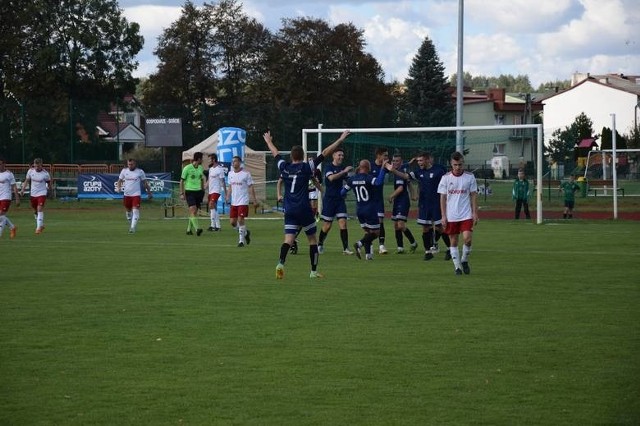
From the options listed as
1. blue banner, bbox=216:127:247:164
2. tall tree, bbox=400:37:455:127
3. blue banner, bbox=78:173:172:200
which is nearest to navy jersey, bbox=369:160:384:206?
blue banner, bbox=216:127:247:164

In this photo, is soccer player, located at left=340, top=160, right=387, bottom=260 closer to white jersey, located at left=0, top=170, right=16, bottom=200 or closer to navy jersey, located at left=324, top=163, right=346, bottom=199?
navy jersey, located at left=324, top=163, right=346, bottom=199

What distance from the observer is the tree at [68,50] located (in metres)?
64.8

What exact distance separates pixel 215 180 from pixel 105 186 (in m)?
18.0

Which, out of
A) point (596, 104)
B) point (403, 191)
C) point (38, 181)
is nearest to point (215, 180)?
point (38, 181)

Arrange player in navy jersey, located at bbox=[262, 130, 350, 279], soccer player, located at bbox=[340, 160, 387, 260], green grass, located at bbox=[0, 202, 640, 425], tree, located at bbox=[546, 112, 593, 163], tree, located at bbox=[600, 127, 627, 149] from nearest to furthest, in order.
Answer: green grass, located at bbox=[0, 202, 640, 425] < player in navy jersey, located at bbox=[262, 130, 350, 279] < soccer player, located at bbox=[340, 160, 387, 260] < tree, located at bbox=[546, 112, 593, 163] < tree, located at bbox=[600, 127, 627, 149]

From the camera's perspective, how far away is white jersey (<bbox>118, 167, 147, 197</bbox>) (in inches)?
1182

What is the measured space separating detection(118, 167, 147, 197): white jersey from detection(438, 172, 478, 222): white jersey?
1425 centimetres

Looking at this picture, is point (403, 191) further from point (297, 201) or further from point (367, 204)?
point (297, 201)

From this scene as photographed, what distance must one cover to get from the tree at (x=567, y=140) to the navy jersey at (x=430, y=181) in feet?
140

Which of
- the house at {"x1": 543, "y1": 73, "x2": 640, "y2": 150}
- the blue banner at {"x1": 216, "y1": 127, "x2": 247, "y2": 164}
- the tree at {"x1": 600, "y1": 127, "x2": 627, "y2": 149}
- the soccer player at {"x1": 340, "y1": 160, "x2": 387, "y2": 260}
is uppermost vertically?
the house at {"x1": 543, "y1": 73, "x2": 640, "y2": 150}

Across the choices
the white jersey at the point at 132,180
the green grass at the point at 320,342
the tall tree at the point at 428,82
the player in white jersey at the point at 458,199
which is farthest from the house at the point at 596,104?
the green grass at the point at 320,342

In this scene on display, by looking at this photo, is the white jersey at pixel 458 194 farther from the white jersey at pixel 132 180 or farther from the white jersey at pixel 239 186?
the white jersey at pixel 132 180

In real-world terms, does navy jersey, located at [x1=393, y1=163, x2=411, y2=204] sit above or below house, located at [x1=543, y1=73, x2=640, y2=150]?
below

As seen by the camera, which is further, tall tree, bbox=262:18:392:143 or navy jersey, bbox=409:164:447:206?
tall tree, bbox=262:18:392:143
